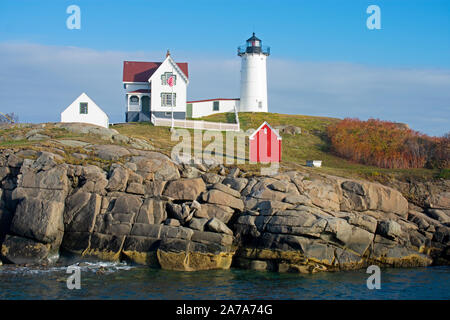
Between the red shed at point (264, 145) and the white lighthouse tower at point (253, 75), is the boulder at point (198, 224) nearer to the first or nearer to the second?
the red shed at point (264, 145)

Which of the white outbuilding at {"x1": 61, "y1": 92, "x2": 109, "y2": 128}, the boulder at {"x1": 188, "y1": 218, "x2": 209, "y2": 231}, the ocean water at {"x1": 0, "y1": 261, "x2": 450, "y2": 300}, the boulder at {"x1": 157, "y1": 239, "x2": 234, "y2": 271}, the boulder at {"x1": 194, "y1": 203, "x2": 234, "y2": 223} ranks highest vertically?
the white outbuilding at {"x1": 61, "y1": 92, "x2": 109, "y2": 128}

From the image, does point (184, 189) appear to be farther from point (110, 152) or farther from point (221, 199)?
point (110, 152)

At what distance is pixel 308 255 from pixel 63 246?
11390 mm

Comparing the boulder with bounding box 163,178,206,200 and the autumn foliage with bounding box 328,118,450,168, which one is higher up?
the autumn foliage with bounding box 328,118,450,168

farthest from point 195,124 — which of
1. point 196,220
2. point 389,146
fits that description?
point 196,220

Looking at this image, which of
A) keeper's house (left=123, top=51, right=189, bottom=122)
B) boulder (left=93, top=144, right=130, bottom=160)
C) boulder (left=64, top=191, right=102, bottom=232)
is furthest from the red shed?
keeper's house (left=123, top=51, right=189, bottom=122)

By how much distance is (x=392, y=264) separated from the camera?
22.7 meters

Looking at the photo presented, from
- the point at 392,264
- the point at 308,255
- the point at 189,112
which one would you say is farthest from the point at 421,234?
the point at 189,112

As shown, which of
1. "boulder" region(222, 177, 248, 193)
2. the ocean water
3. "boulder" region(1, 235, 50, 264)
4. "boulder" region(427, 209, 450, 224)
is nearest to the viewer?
the ocean water

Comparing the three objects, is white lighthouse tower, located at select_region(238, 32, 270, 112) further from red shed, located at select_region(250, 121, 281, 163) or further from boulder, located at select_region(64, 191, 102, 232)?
boulder, located at select_region(64, 191, 102, 232)

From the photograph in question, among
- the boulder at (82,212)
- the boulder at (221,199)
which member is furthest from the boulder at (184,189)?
the boulder at (82,212)

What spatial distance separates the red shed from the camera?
32.4 m

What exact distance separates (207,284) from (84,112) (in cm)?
2586
